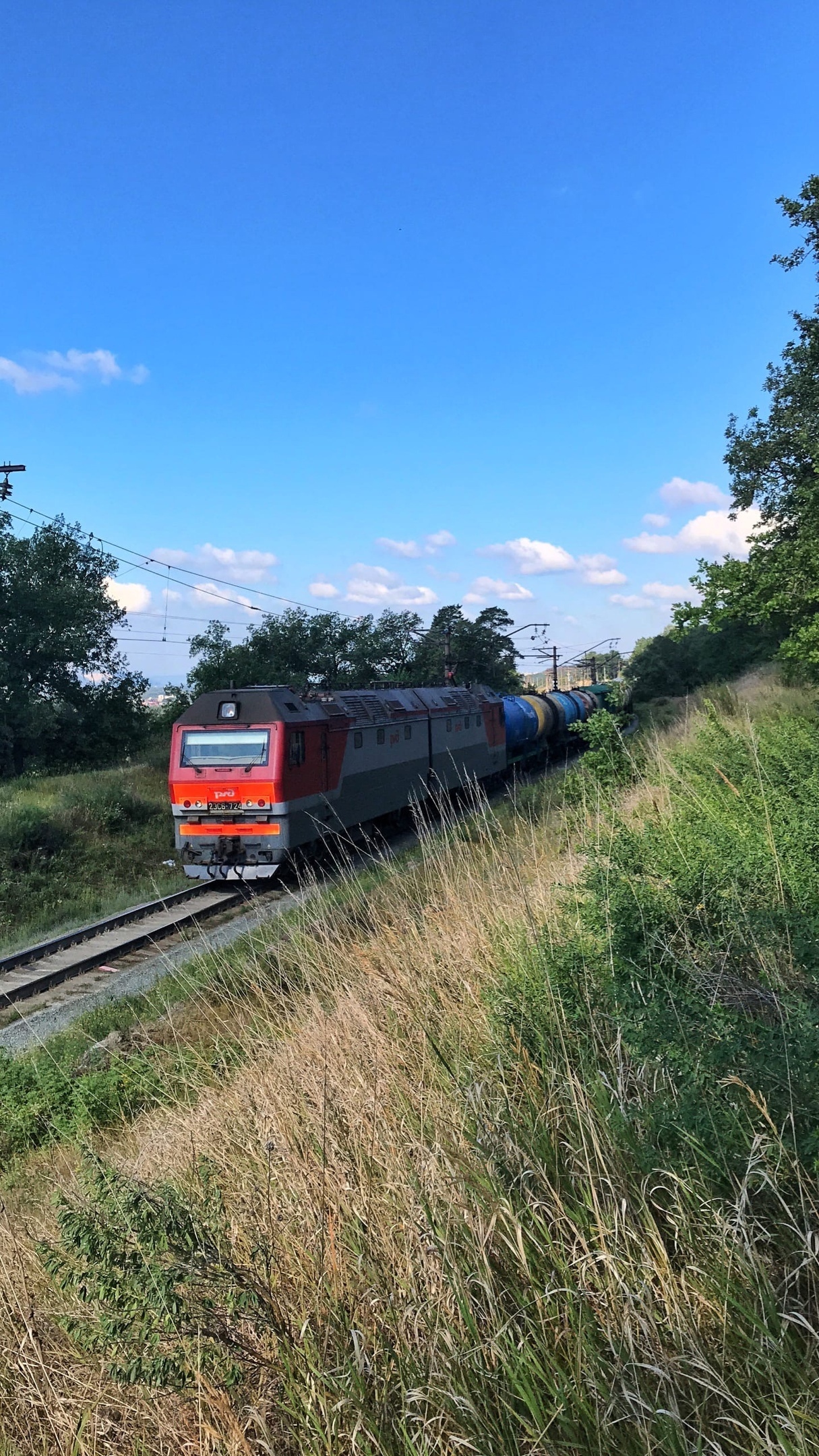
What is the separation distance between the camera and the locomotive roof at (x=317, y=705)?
14.5 meters

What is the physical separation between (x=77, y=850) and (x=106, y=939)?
642 cm

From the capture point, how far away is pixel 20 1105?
691 cm

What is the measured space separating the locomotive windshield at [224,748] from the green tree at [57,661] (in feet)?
63.0

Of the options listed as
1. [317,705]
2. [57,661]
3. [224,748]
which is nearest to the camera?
[224,748]

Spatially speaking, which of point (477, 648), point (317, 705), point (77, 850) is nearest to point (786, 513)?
point (317, 705)

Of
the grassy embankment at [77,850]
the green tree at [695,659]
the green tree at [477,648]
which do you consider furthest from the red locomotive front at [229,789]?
the green tree at [477,648]

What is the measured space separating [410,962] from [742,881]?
1990 millimetres

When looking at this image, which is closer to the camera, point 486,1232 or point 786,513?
point 486,1232

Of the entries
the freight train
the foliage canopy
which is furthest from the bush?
the foliage canopy

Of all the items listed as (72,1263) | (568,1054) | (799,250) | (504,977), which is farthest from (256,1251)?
(799,250)

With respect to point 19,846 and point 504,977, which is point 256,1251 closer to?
point 504,977

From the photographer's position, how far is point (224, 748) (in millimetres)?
14492

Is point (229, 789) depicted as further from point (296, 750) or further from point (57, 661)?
point (57, 661)

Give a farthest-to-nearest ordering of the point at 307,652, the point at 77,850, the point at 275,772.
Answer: the point at 307,652
the point at 77,850
the point at 275,772
